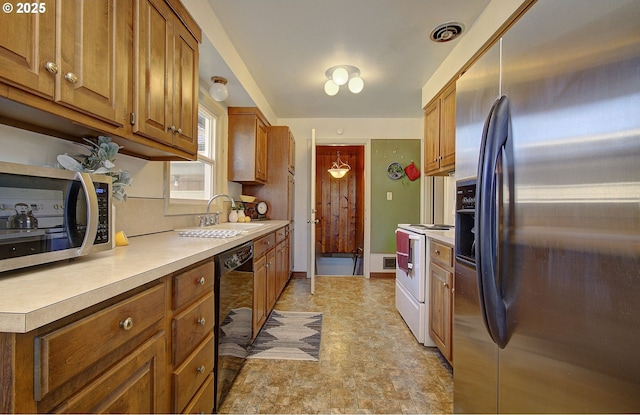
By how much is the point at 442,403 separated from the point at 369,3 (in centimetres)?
253

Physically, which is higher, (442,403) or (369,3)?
(369,3)

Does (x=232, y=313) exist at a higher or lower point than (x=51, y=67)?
lower

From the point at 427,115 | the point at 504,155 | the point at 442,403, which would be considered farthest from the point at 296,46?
the point at 442,403

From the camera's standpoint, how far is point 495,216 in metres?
0.82

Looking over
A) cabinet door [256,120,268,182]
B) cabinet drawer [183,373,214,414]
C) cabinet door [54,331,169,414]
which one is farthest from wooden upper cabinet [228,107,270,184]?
cabinet door [54,331,169,414]

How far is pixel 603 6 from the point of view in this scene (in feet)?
1.84

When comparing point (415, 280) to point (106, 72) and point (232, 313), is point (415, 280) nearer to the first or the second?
point (232, 313)

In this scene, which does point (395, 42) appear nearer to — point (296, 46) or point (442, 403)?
point (296, 46)

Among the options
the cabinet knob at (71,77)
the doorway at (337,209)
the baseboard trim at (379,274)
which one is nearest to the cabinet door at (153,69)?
the cabinet knob at (71,77)

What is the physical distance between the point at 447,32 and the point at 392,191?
2.49 meters

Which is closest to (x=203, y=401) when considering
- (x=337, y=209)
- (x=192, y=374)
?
(x=192, y=374)

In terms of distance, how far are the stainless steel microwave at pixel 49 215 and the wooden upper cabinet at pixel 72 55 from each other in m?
0.25

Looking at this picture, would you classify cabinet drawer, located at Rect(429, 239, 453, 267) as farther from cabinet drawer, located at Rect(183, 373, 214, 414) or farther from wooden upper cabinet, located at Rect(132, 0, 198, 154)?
wooden upper cabinet, located at Rect(132, 0, 198, 154)

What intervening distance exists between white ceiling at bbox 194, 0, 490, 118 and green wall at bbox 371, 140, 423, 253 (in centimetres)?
98
